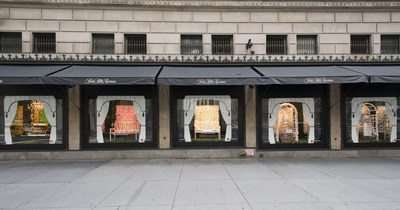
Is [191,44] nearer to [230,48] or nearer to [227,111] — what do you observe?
[230,48]

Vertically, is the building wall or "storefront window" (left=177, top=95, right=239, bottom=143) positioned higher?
the building wall

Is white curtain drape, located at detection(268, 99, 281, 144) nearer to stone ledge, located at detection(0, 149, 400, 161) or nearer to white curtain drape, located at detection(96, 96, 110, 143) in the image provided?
stone ledge, located at detection(0, 149, 400, 161)

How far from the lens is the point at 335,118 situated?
848cm

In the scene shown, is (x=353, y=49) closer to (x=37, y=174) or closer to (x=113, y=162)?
(x=113, y=162)

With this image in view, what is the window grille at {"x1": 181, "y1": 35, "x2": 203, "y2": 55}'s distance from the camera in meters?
8.74

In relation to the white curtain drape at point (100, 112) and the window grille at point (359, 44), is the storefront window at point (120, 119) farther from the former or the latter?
the window grille at point (359, 44)

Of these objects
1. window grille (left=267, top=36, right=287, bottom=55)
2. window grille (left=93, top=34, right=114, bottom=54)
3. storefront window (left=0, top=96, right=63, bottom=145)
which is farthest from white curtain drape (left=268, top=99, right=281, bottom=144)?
storefront window (left=0, top=96, right=63, bottom=145)

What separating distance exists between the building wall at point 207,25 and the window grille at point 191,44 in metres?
0.26

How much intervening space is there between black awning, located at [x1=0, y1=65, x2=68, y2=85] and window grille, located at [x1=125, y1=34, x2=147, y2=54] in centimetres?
288

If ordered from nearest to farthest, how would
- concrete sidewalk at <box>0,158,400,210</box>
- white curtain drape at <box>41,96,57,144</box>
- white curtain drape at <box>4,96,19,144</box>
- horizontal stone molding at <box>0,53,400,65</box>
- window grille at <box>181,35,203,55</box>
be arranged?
concrete sidewalk at <box>0,158,400,210</box> → horizontal stone molding at <box>0,53,400,65</box> → white curtain drape at <box>4,96,19,144</box> → white curtain drape at <box>41,96,57,144</box> → window grille at <box>181,35,203,55</box>

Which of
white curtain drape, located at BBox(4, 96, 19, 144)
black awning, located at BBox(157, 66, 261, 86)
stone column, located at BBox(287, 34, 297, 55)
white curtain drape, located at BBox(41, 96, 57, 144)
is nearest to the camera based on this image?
black awning, located at BBox(157, 66, 261, 86)

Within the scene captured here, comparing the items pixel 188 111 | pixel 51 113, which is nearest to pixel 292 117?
pixel 188 111

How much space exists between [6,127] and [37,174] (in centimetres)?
386

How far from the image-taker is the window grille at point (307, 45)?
28.9ft
